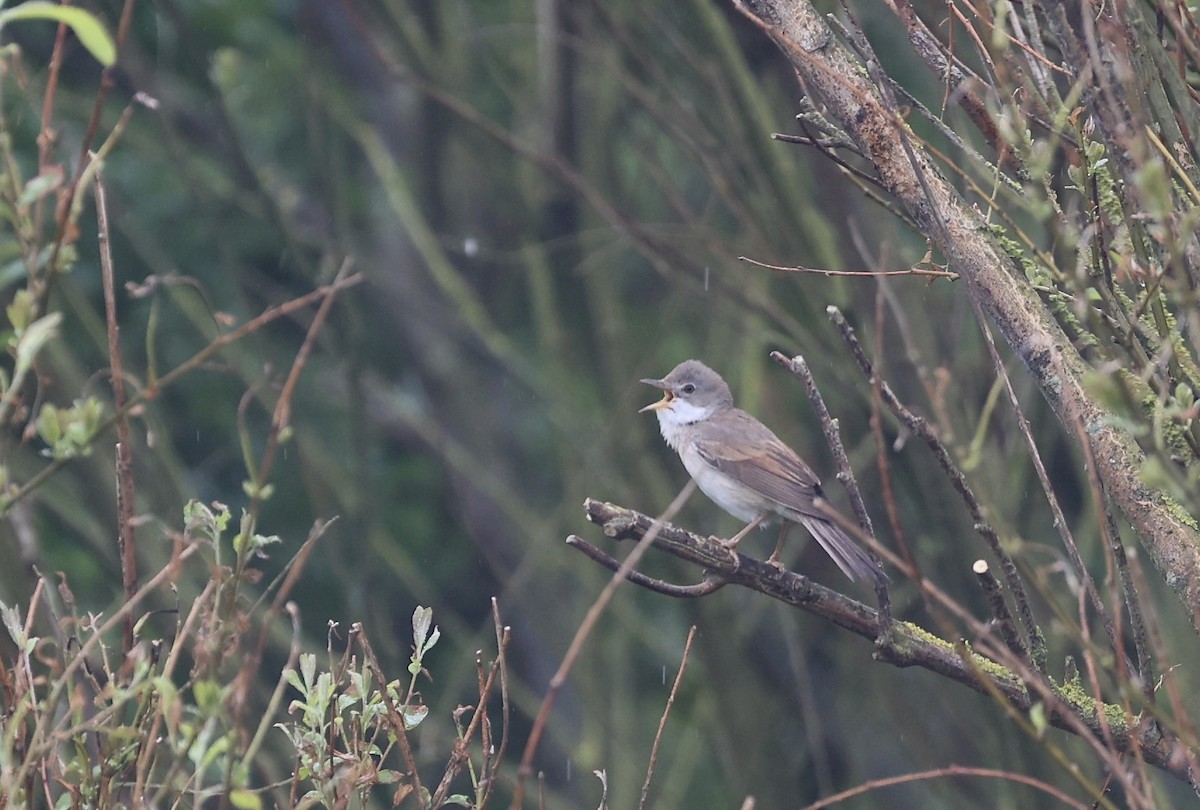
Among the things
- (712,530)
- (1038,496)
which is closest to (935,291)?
(1038,496)

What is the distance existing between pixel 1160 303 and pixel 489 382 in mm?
7646

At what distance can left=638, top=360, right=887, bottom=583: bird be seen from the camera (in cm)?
480

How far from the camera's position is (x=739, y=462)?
5238 mm

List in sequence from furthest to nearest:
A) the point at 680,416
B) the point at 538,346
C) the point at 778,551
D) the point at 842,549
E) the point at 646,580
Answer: the point at 538,346 → the point at 680,416 → the point at 842,549 → the point at 778,551 → the point at 646,580

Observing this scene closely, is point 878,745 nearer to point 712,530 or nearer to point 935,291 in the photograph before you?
point 712,530

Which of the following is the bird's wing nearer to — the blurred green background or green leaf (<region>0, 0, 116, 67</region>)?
the blurred green background

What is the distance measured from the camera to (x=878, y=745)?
29.9 ft

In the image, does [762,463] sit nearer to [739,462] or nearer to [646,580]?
[739,462]

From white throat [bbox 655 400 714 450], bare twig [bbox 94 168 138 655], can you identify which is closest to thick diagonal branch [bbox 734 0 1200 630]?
bare twig [bbox 94 168 138 655]

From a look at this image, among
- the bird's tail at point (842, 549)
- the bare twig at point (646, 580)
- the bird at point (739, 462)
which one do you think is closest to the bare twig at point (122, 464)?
the bare twig at point (646, 580)

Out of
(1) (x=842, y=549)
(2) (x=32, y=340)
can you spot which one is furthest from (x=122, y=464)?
(1) (x=842, y=549)

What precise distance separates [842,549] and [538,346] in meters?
5.71

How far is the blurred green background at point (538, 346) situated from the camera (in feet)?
20.9

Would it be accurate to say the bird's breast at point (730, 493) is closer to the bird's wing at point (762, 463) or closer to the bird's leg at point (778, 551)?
the bird's wing at point (762, 463)
